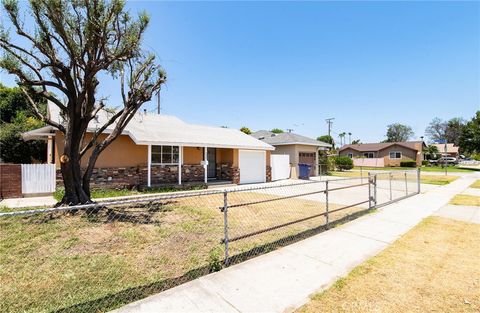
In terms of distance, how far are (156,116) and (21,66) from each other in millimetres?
11075

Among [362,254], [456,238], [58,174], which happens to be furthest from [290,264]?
[58,174]

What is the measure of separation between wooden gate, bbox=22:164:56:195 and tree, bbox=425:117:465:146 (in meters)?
93.4

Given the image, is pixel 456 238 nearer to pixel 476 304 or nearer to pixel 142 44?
pixel 476 304

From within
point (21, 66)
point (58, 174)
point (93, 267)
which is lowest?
point (93, 267)

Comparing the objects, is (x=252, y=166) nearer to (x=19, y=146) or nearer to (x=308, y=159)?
(x=308, y=159)

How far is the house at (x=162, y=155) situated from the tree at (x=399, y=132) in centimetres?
8347

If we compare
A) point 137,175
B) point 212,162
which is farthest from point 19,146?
point 212,162

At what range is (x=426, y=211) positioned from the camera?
8828 millimetres

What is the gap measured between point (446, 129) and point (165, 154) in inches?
3786

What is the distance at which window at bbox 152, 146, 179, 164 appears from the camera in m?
14.6

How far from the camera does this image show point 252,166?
1802cm

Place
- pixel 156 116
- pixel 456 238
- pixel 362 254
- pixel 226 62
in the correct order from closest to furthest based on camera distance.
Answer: pixel 362 254, pixel 456 238, pixel 226 62, pixel 156 116

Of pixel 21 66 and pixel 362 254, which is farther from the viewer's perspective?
pixel 21 66

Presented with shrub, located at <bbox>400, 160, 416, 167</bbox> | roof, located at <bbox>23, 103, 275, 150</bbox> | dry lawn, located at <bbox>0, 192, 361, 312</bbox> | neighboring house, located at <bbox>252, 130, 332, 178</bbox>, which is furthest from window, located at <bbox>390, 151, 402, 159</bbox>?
dry lawn, located at <bbox>0, 192, 361, 312</bbox>
